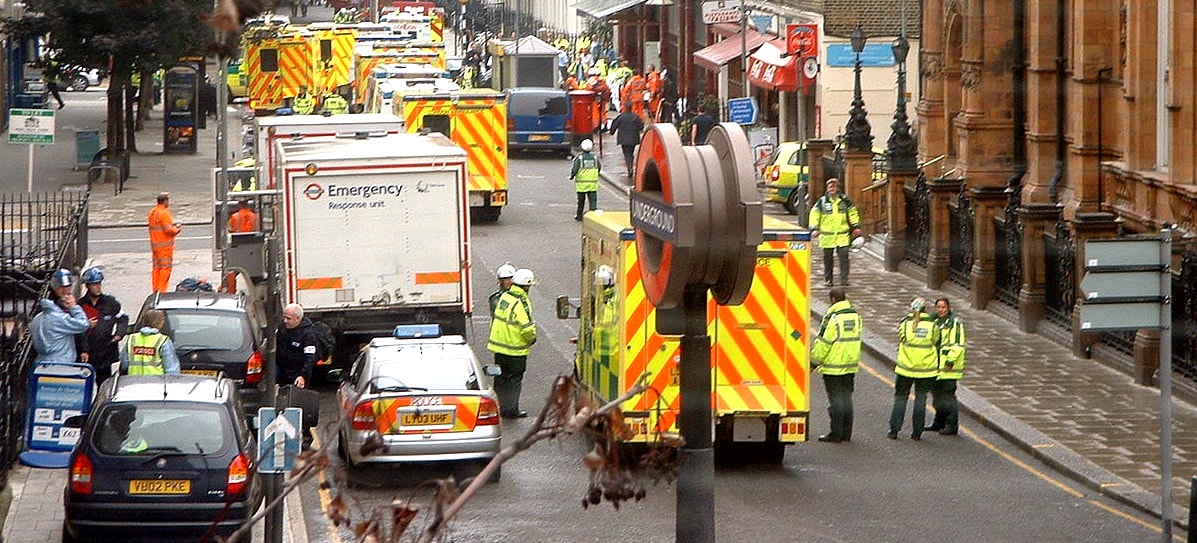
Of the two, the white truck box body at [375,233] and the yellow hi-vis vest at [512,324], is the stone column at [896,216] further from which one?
the yellow hi-vis vest at [512,324]

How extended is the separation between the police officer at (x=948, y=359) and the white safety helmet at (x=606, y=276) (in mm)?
3366

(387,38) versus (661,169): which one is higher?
(387,38)

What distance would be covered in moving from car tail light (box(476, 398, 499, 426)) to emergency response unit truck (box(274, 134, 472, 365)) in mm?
5074

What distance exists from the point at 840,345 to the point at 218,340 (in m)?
6.12

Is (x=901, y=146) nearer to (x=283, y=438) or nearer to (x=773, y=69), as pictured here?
(x=773, y=69)

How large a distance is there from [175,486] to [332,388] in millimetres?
7730

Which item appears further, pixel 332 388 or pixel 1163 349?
pixel 332 388

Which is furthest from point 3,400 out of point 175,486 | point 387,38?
point 387,38

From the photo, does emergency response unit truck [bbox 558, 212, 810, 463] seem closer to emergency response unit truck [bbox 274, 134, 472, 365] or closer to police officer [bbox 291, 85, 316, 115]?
emergency response unit truck [bbox 274, 134, 472, 365]

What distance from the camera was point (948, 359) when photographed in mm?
18078

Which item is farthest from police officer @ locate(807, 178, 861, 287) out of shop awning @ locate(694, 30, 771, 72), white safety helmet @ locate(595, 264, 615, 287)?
shop awning @ locate(694, 30, 771, 72)

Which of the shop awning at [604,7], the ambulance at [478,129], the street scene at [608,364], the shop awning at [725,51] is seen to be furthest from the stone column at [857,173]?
the shop awning at [604,7]

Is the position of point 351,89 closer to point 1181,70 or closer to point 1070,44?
point 1070,44

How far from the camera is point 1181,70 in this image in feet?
75.2
